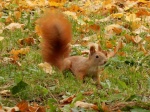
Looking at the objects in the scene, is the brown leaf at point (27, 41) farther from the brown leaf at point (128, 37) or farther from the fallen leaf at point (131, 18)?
the fallen leaf at point (131, 18)

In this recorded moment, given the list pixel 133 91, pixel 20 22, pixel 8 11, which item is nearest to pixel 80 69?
pixel 133 91

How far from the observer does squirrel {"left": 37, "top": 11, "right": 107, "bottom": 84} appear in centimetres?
341

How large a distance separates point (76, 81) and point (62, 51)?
0.38m

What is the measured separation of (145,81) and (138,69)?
265mm

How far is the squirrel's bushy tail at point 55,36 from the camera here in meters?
3.48

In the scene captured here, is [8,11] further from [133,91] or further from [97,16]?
[133,91]

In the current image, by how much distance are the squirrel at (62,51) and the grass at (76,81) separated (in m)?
0.07

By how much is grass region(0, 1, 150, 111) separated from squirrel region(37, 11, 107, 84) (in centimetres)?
7

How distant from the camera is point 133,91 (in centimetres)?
296

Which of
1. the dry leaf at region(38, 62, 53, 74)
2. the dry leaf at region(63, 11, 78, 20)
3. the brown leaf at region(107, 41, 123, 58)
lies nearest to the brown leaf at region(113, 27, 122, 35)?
the brown leaf at region(107, 41, 123, 58)

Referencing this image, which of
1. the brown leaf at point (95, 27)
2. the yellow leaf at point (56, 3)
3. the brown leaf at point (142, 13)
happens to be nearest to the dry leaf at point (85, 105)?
the brown leaf at point (95, 27)

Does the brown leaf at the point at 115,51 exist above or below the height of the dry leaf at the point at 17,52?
above

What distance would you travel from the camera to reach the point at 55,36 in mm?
3510

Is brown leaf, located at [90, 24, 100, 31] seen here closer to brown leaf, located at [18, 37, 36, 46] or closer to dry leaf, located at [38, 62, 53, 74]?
brown leaf, located at [18, 37, 36, 46]
